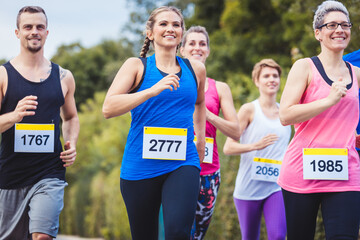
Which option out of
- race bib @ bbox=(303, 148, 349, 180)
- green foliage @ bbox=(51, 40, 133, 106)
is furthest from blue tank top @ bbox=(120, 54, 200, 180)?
green foliage @ bbox=(51, 40, 133, 106)

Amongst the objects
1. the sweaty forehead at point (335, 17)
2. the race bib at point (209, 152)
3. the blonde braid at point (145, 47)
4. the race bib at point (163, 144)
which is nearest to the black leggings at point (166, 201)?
the race bib at point (163, 144)

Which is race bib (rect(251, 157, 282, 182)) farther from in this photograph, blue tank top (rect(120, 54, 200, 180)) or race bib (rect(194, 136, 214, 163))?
blue tank top (rect(120, 54, 200, 180))

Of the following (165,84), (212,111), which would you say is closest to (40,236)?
(165,84)

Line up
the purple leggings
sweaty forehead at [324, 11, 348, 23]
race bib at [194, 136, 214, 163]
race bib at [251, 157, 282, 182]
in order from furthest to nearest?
race bib at [251, 157, 282, 182]
the purple leggings
race bib at [194, 136, 214, 163]
sweaty forehead at [324, 11, 348, 23]

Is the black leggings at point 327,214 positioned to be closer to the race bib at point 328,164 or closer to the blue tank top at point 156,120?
the race bib at point 328,164

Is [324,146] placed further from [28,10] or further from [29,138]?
[28,10]

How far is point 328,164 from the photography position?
3.46 metres

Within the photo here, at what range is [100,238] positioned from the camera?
56.2ft

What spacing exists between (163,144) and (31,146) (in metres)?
1.16

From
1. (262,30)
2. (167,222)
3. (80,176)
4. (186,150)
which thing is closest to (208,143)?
(186,150)

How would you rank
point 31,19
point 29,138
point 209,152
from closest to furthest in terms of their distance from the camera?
point 29,138, point 31,19, point 209,152

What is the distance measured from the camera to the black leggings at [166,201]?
11.0 feet

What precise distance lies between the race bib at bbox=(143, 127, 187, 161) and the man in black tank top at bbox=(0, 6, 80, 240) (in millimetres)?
934

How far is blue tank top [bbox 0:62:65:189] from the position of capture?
405 cm
